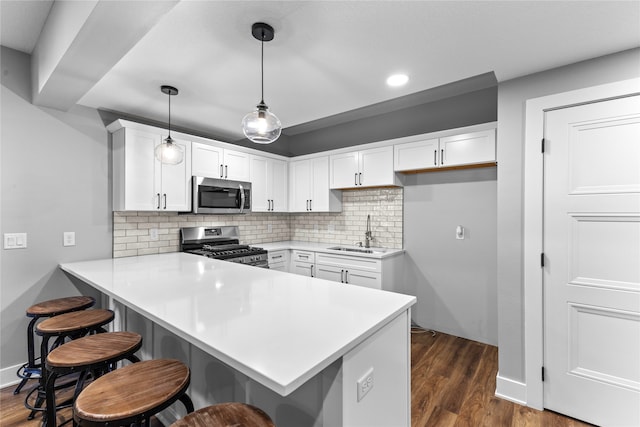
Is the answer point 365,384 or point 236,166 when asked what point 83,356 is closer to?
point 365,384

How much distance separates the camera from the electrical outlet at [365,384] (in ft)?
3.70

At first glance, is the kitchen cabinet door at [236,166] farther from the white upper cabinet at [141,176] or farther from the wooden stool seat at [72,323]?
the wooden stool seat at [72,323]

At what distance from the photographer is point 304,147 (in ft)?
16.4

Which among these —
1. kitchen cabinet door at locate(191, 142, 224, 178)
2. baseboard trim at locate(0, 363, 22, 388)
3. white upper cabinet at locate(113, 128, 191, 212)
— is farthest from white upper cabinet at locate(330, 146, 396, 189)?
baseboard trim at locate(0, 363, 22, 388)

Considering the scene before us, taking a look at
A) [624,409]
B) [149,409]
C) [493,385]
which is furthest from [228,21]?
[624,409]

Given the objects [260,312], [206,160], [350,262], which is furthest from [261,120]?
[350,262]

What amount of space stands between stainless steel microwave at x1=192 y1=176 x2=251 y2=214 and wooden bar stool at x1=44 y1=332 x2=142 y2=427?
1967 millimetres

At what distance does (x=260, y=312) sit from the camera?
136 cm

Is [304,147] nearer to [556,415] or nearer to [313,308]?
[313,308]

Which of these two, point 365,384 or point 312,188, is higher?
point 312,188

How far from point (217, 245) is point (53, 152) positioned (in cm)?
182

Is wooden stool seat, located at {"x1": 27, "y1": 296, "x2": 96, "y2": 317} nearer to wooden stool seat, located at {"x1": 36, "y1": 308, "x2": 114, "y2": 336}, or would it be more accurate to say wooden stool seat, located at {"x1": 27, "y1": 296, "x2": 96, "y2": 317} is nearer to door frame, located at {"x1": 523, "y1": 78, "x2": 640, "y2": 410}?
wooden stool seat, located at {"x1": 36, "y1": 308, "x2": 114, "y2": 336}

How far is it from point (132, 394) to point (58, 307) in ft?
5.35

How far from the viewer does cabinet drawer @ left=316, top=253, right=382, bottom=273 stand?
3.34 meters
